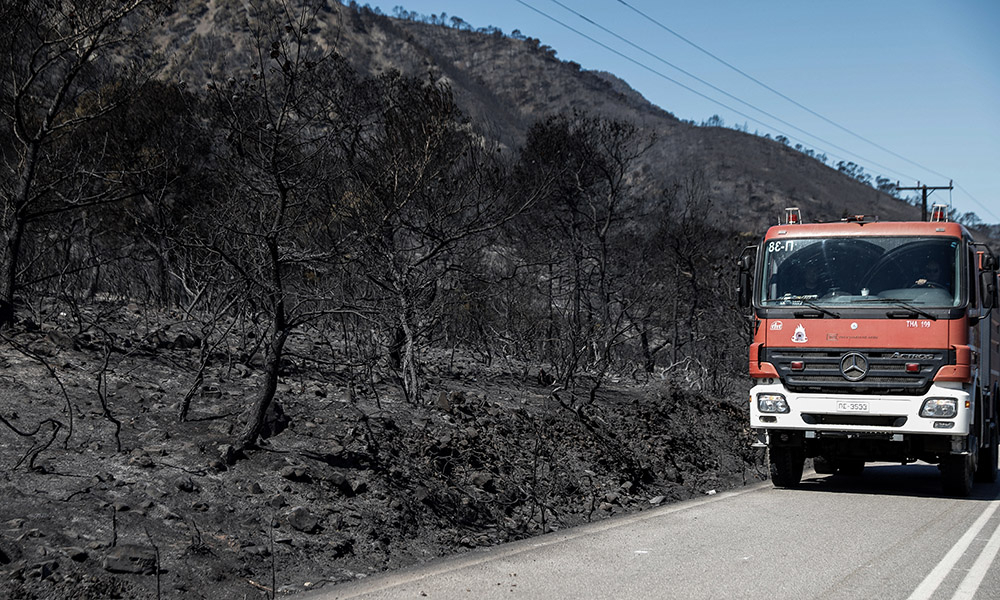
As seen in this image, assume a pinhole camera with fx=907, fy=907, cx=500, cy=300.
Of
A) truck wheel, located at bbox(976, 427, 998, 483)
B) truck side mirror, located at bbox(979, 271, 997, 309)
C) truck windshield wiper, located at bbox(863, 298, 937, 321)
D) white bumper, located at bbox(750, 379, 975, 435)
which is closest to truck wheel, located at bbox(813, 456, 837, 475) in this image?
truck wheel, located at bbox(976, 427, 998, 483)

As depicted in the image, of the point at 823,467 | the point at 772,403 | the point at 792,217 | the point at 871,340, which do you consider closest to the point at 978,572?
the point at 871,340

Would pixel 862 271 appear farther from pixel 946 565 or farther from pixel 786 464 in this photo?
pixel 946 565

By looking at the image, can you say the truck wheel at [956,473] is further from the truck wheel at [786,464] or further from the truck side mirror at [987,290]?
the truck side mirror at [987,290]

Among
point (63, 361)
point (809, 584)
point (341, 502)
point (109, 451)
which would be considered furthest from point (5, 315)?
point (809, 584)

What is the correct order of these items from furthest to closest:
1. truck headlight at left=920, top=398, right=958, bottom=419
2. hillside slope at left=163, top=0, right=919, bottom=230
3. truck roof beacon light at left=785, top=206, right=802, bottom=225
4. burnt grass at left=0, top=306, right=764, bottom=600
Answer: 1. hillside slope at left=163, top=0, right=919, bottom=230
2. truck roof beacon light at left=785, top=206, right=802, bottom=225
3. truck headlight at left=920, top=398, right=958, bottom=419
4. burnt grass at left=0, top=306, right=764, bottom=600

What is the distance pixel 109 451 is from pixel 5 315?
156cm

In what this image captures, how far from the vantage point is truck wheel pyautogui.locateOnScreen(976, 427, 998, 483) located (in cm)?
1336

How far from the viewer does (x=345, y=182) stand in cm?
1448

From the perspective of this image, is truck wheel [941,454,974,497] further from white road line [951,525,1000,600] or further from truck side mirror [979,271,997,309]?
white road line [951,525,1000,600]

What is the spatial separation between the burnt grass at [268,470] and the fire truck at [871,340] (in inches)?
93.2

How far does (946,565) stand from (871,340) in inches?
163

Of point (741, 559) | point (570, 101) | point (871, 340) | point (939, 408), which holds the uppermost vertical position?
point (570, 101)

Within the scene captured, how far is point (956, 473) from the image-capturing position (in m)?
11.5

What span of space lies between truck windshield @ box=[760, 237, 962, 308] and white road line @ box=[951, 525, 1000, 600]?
133 inches
